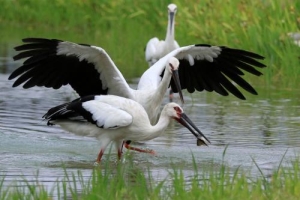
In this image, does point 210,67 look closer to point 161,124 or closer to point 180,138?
point 180,138

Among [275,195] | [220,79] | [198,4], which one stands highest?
[198,4]

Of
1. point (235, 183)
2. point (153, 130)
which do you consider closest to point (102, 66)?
point (153, 130)

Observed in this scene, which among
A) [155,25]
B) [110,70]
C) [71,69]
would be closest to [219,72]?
[110,70]

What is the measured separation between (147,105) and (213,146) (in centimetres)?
79

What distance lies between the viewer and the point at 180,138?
9789 mm

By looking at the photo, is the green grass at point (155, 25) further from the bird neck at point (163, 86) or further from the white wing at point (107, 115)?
the white wing at point (107, 115)

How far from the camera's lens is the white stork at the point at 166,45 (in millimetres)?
14016

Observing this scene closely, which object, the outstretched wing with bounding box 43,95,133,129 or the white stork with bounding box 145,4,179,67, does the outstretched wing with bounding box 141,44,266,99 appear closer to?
the outstretched wing with bounding box 43,95,133,129

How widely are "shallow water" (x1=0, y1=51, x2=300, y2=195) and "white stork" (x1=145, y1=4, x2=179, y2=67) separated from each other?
128 cm

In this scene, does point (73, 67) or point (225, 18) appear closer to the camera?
point (73, 67)

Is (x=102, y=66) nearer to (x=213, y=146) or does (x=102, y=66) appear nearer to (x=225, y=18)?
(x=213, y=146)

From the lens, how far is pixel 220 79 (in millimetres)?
9633

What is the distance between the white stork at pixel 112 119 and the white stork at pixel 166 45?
18.2 ft

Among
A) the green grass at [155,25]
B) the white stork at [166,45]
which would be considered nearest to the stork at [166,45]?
the white stork at [166,45]
